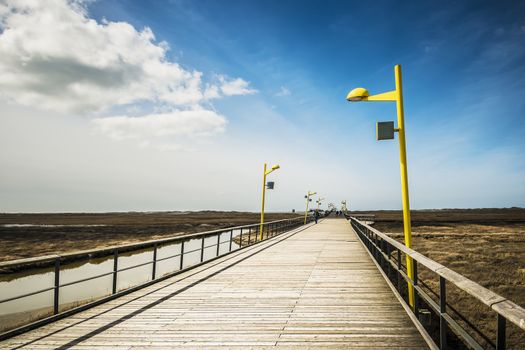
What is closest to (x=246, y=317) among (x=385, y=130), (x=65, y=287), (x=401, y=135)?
(x=385, y=130)

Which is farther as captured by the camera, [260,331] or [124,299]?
[124,299]

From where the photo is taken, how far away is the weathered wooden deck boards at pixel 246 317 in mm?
3947

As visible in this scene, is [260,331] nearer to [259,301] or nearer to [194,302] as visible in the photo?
[259,301]

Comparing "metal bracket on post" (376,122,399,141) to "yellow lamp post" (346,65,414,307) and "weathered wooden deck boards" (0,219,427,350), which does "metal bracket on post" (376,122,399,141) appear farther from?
"weathered wooden deck boards" (0,219,427,350)

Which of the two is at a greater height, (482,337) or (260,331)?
(260,331)

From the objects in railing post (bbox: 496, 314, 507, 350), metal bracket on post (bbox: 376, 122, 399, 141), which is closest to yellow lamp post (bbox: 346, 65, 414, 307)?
metal bracket on post (bbox: 376, 122, 399, 141)

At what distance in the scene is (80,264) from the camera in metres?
22.7

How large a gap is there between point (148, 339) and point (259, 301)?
2207 millimetres

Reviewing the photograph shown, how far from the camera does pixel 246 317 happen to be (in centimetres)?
487

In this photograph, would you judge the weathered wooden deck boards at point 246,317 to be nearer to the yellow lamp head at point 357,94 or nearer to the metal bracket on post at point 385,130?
the metal bracket on post at point 385,130

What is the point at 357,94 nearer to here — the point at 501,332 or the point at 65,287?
the point at 501,332

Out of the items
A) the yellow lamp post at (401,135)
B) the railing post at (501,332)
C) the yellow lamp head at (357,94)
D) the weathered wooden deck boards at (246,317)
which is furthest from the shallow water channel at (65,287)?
the railing post at (501,332)

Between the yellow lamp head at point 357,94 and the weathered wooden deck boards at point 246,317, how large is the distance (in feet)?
13.0

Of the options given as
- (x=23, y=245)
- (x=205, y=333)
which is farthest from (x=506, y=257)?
(x=23, y=245)
